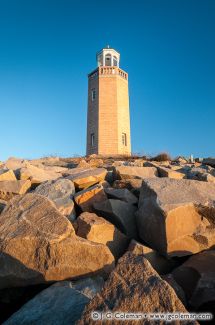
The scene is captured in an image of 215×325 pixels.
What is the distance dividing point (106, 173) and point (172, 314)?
4.10 m

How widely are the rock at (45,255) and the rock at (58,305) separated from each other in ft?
0.46

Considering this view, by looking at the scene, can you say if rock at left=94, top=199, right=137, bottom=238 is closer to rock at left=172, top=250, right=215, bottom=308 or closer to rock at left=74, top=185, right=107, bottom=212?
rock at left=74, top=185, right=107, bottom=212

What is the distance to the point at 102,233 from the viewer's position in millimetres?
3234

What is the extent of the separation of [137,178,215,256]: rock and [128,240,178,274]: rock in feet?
0.29

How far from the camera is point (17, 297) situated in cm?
263

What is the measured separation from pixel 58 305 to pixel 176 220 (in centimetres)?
144

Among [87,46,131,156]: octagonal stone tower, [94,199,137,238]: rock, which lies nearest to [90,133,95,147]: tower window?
[87,46,131,156]: octagonal stone tower

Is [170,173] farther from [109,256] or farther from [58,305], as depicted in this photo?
[58,305]

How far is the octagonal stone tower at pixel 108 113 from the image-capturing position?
25.9m

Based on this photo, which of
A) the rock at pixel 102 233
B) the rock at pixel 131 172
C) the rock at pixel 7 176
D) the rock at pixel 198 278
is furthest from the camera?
the rock at pixel 131 172

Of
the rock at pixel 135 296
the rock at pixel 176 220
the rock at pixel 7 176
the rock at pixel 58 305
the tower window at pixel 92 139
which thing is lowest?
the rock at pixel 58 305

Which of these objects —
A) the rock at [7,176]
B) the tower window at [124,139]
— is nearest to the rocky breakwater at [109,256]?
the rock at [7,176]

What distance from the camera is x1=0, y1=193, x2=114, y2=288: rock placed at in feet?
8.21

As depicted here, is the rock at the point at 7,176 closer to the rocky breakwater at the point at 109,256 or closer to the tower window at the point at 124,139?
the rocky breakwater at the point at 109,256
